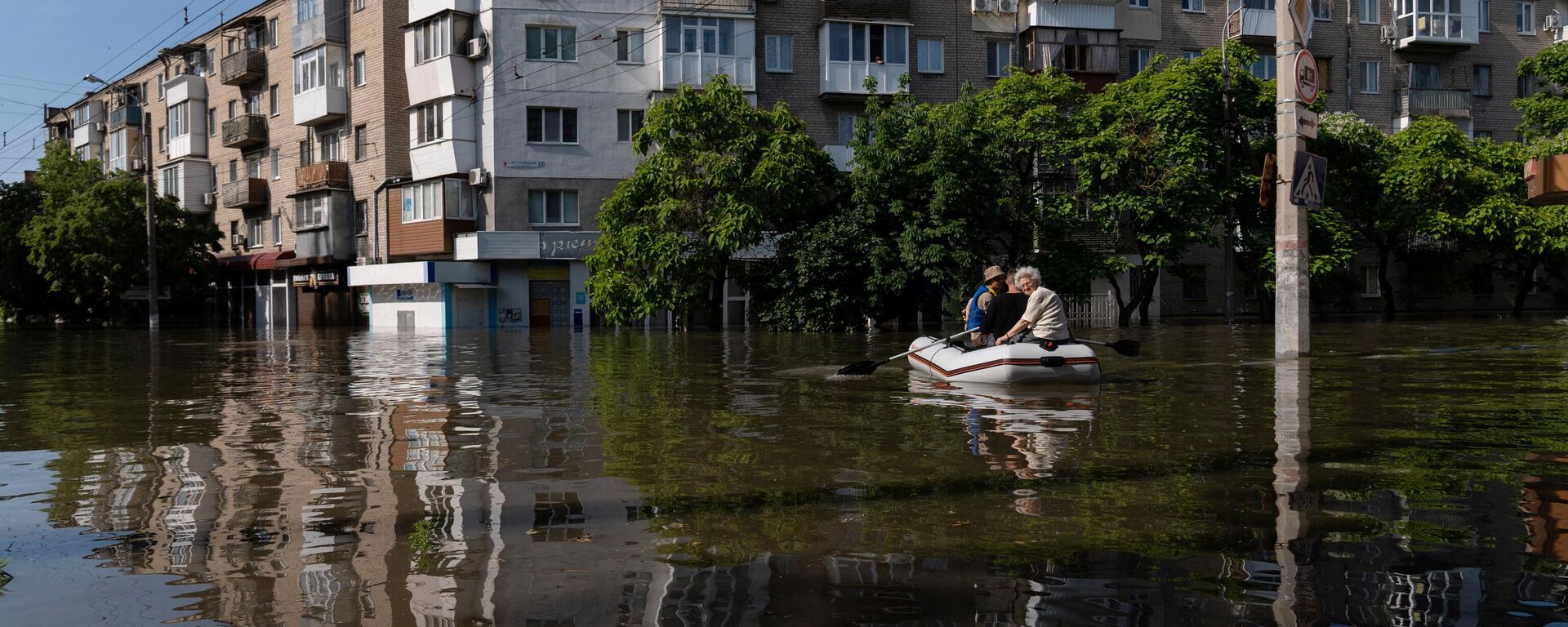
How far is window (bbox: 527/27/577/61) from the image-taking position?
45.7 meters

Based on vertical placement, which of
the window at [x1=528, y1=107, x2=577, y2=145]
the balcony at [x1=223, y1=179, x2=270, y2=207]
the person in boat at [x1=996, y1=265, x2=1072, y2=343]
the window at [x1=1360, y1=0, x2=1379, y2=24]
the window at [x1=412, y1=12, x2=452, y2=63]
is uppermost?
the window at [x1=1360, y1=0, x2=1379, y2=24]

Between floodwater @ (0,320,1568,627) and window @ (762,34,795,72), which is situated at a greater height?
window @ (762,34,795,72)

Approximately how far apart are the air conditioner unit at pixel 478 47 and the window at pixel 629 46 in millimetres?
4930

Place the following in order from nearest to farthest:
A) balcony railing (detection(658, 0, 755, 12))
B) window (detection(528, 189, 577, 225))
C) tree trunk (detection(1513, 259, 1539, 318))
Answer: balcony railing (detection(658, 0, 755, 12)), window (detection(528, 189, 577, 225)), tree trunk (detection(1513, 259, 1539, 318))

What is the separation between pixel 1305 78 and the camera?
59.0 feet

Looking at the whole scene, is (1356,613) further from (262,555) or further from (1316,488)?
(262,555)

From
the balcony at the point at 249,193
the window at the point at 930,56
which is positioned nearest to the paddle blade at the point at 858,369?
the window at the point at 930,56

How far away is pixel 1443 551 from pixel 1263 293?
44.0m

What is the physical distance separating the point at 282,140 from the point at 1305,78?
50.0 m

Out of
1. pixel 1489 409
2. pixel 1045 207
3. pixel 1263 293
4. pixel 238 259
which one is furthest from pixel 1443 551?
pixel 238 259

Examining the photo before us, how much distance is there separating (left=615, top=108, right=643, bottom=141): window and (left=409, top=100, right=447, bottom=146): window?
21.8 feet

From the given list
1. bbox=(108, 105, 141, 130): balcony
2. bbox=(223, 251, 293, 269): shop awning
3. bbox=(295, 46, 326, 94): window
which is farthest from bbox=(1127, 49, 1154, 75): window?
bbox=(108, 105, 141, 130): balcony

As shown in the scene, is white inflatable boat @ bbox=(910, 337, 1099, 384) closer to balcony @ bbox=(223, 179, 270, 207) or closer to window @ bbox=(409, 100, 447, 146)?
window @ bbox=(409, 100, 447, 146)

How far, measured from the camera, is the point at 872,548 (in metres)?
5.31
